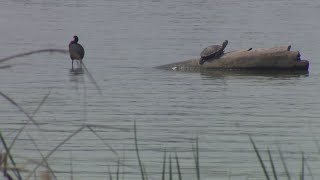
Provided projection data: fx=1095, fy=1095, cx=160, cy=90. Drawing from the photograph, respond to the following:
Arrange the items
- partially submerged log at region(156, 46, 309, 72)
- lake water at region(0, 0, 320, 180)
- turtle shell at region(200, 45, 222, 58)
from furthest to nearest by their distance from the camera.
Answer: turtle shell at region(200, 45, 222, 58) → partially submerged log at region(156, 46, 309, 72) → lake water at region(0, 0, 320, 180)

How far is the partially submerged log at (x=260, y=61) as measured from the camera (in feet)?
67.3

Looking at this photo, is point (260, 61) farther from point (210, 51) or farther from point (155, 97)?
point (155, 97)

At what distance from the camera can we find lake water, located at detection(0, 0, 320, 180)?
11070 mm

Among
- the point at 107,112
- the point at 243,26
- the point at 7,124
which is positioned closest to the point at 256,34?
the point at 243,26

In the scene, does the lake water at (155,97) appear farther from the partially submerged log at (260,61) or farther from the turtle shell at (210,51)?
the turtle shell at (210,51)

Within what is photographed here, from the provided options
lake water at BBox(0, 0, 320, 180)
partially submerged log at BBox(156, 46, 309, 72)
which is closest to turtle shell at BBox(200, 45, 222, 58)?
partially submerged log at BBox(156, 46, 309, 72)

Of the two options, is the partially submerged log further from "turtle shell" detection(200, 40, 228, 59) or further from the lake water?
the lake water

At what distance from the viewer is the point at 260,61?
20531mm

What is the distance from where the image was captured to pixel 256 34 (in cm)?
2952

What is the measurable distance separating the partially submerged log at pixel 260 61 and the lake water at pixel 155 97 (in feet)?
1.26

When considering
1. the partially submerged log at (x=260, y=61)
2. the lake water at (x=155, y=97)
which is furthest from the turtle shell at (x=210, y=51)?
the lake water at (x=155, y=97)

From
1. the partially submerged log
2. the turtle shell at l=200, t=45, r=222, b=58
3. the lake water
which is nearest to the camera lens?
the lake water

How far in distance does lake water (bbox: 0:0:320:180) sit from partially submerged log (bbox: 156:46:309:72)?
0.38 metres

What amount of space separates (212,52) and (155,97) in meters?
4.01
